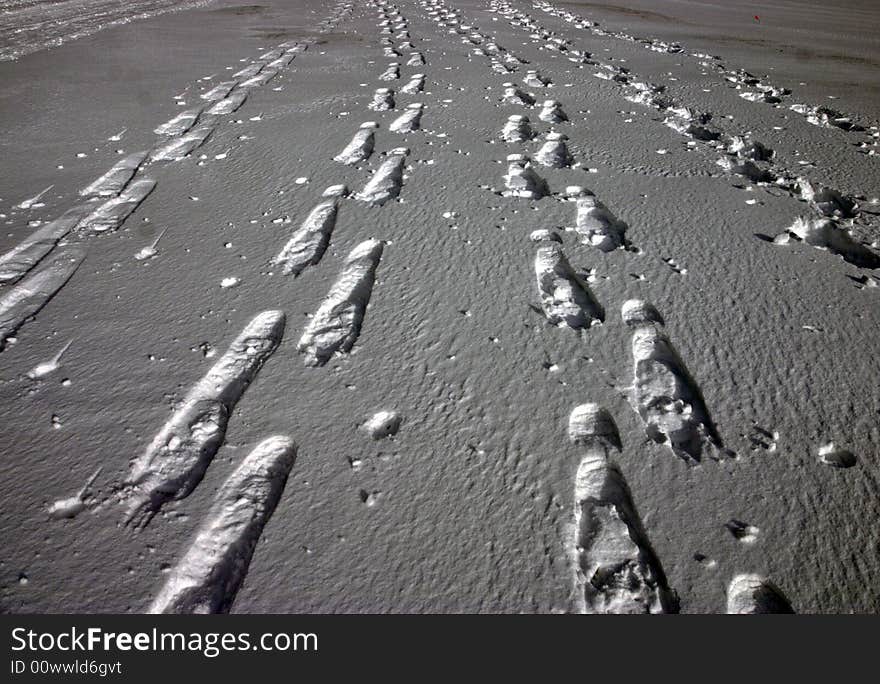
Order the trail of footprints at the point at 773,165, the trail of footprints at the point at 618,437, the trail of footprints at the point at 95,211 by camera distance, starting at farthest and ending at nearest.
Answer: the trail of footprints at the point at 773,165, the trail of footprints at the point at 95,211, the trail of footprints at the point at 618,437

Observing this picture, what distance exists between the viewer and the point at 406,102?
2.94 m

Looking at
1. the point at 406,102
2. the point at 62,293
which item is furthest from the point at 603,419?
the point at 406,102

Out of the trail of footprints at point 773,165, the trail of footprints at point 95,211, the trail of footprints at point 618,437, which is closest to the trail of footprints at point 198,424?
the trail of footprints at point 95,211

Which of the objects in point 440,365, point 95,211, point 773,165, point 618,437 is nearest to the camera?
point 618,437

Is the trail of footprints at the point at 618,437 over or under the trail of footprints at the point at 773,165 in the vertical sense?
under

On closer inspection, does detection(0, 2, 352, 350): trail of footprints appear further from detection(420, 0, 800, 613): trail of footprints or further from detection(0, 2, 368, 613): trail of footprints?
detection(420, 0, 800, 613): trail of footprints

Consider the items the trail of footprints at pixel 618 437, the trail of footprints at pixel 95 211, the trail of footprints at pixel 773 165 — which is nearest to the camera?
the trail of footprints at pixel 618 437

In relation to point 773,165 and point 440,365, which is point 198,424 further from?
point 773,165

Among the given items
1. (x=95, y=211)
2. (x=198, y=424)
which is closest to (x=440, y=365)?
(x=198, y=424)

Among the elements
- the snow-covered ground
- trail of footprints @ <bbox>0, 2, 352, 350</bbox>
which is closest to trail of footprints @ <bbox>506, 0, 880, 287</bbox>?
the snow-covered ground

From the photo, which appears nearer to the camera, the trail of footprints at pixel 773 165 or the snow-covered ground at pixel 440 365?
the snow-covered ground at pixel 440 365

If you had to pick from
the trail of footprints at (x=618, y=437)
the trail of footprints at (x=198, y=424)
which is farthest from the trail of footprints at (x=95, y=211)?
the trail of footprints at (x=618, y=437)

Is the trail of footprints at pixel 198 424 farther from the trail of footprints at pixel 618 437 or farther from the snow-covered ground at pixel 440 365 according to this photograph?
the trail of footprints at pixel 618 437
